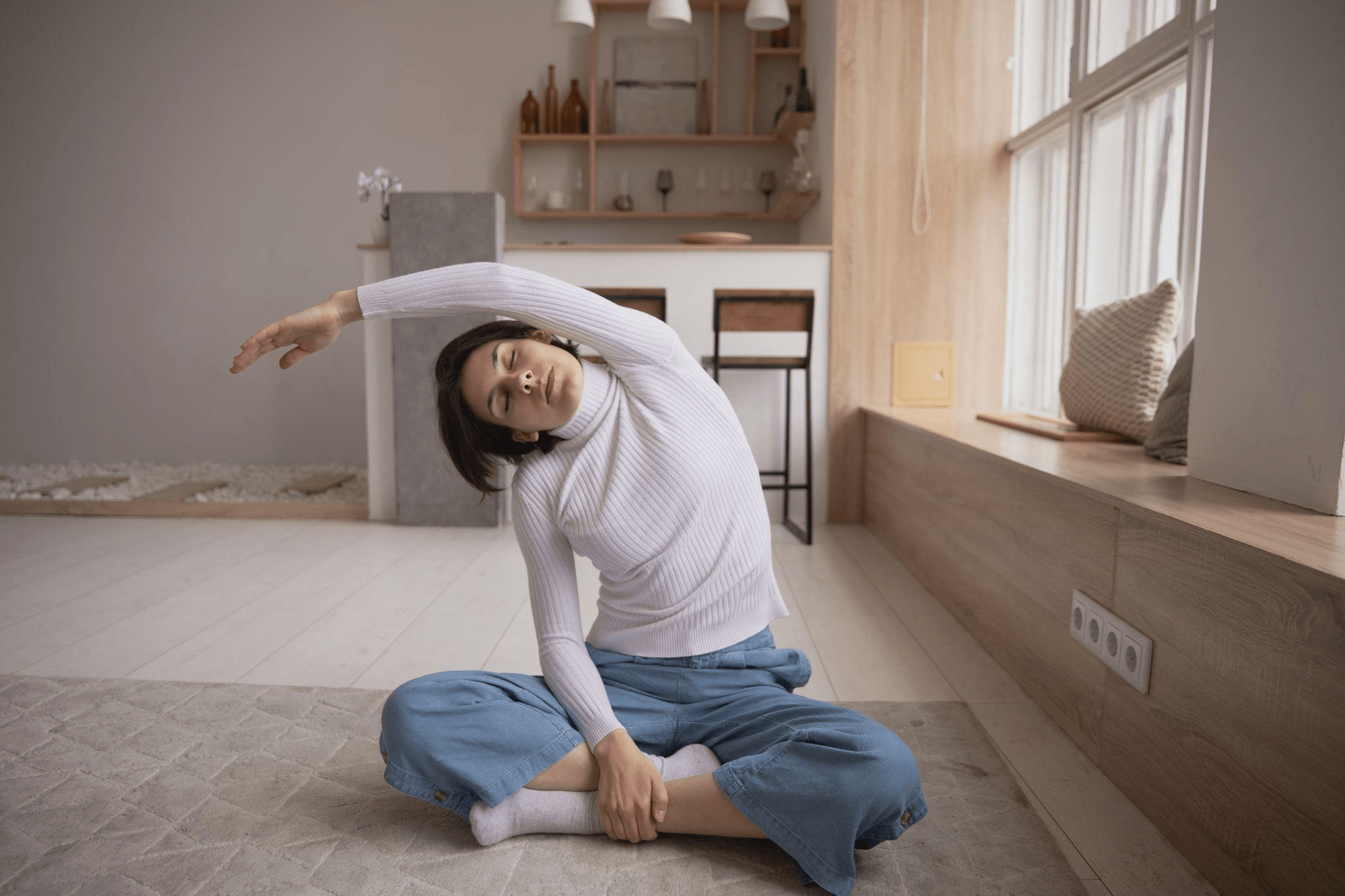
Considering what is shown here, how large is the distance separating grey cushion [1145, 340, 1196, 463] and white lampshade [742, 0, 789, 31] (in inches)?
108

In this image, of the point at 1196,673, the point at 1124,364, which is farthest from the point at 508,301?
the point at 1124,364

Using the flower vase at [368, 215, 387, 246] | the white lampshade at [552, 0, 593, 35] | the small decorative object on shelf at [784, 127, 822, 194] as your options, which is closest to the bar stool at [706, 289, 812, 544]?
the small decorative object on shelf at [784, 127, 822, 194]

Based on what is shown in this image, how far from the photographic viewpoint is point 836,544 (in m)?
3.52

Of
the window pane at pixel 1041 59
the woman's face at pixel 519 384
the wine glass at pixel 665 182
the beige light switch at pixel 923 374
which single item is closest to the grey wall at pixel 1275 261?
the woman's face at pixel 519 384

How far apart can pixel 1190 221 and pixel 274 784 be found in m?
2.49

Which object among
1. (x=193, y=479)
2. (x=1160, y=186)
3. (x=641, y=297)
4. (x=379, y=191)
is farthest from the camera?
(x=193, y=479)

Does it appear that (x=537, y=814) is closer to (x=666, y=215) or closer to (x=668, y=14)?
(x=668, y=14)

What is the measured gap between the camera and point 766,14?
4.12 m

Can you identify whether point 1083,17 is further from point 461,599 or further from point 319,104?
point 319,104

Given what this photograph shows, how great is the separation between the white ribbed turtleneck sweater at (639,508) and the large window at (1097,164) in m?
1.68

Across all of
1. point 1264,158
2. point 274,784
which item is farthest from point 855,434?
point 274,784

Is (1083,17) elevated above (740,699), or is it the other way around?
(1083,17)

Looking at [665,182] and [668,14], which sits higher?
[668,14]

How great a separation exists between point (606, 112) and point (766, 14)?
1619 millimetres
